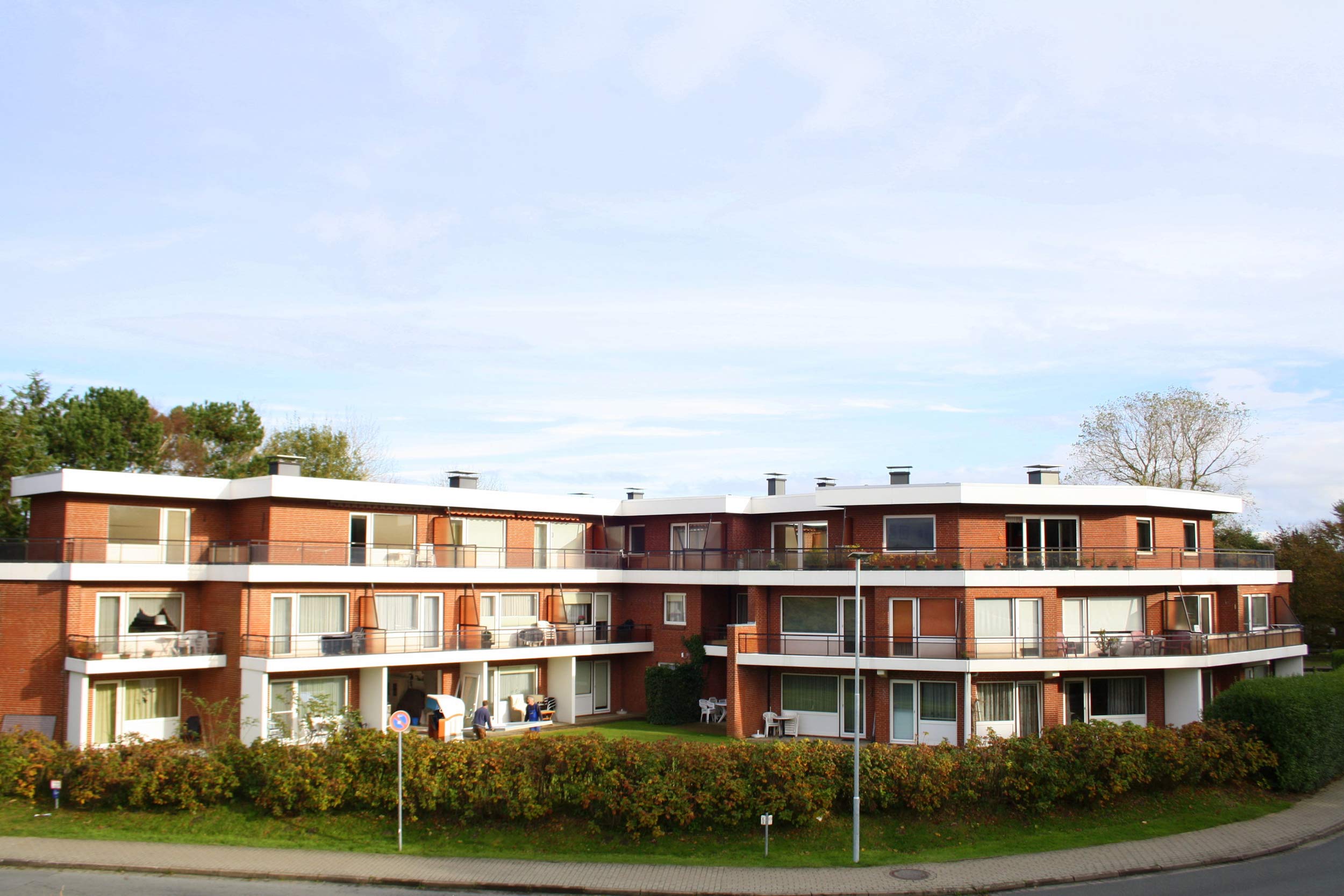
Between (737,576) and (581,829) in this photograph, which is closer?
(581,829)

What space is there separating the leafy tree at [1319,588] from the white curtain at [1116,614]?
22407 millimetres

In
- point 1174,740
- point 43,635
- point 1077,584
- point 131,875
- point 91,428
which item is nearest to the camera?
point 131,875

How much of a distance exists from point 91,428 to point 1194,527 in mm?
42497

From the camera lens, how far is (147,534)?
101ft

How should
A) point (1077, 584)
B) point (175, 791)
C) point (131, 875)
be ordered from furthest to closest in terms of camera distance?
point (1077, 584)
point (175, 791)
point (131, 875)

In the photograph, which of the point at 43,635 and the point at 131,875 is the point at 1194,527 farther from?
the point at 43,635

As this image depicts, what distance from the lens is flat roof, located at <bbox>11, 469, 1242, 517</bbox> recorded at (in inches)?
1182

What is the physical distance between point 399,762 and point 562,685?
51.8 ft

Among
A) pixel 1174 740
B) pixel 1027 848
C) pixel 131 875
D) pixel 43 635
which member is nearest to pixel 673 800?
pixel 1027 848

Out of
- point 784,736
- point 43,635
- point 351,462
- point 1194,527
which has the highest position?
point 351,462

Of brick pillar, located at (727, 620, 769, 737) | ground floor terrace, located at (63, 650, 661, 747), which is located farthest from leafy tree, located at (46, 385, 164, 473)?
brick pillar, located at (727, 620, 769, 737)

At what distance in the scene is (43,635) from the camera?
2898 cm

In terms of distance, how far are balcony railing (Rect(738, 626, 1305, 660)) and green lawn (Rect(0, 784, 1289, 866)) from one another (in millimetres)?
8141

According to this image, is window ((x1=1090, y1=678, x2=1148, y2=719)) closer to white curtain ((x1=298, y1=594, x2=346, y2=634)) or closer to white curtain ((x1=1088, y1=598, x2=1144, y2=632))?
white curtain ((x1=1088, y1=598, x2=1144, y2=632))
